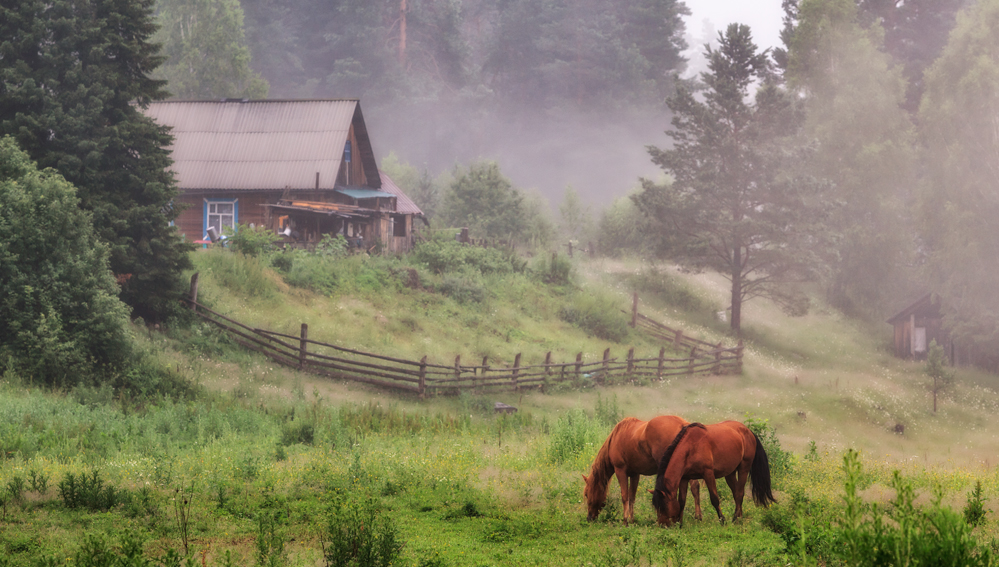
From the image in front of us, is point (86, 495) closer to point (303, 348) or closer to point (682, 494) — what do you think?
point (682, 494)

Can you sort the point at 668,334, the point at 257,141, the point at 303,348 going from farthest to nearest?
1. the point at 257,141
2. the point at 668,334
3. the point at 303,348

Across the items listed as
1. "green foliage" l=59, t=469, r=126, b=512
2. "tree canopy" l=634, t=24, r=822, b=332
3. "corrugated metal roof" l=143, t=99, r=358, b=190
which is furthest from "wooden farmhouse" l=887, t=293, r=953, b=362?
"green foliage" l=59, t=469, r=126, b=512

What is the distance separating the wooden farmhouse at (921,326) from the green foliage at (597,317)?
14069 mm

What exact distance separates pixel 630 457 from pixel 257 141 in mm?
30532

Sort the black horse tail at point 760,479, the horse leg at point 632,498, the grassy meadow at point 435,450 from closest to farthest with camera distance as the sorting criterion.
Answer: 1. the grassy meadow at point 435,450
2. the horse leg at point 632,498
3. the black horse tail at point 760,479

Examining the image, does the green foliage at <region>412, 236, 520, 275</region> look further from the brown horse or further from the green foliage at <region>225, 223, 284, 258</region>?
the brown horse

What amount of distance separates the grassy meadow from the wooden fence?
1.75ft

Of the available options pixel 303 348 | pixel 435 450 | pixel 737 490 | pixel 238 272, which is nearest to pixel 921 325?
pixel 303 348

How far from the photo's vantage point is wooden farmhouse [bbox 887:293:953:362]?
3481 centimetres

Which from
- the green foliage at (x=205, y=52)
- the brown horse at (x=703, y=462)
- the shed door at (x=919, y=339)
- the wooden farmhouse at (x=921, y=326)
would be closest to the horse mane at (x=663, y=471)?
the brown horse at (x=703, y=462)

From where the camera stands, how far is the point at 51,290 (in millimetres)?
15438

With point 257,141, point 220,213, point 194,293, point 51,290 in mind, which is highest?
point 257,141

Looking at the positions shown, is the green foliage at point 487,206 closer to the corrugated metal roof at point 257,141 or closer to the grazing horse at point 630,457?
the corrugated metal roof at point 257,141

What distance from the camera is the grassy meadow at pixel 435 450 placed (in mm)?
6551
